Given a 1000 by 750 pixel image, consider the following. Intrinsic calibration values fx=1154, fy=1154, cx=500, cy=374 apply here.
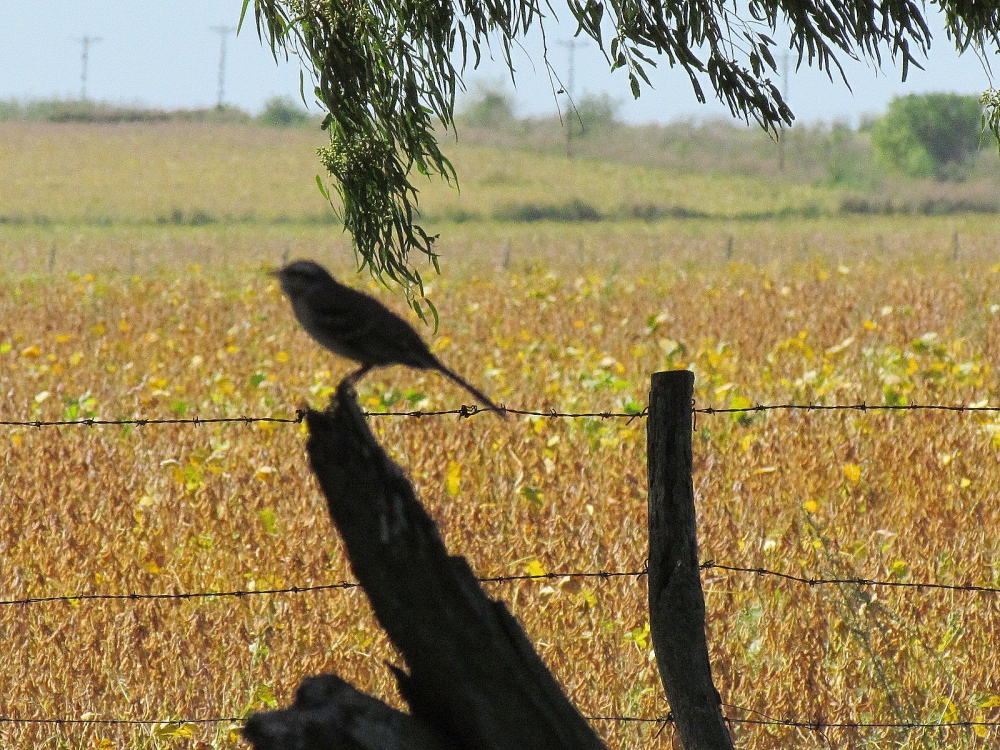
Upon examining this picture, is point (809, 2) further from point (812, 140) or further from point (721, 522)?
point (812, 140)

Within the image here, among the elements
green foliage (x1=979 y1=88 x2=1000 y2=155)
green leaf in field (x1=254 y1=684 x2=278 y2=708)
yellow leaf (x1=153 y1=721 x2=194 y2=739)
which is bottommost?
yellow leaf (x1=153 y1=721 x2=194 y2=739)

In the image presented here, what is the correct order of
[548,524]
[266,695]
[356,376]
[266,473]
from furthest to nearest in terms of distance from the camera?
1. [266,473]
2. [548,524]
3. [266,695]
4. [356,376]

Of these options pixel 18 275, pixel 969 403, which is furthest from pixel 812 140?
pixel 969 403

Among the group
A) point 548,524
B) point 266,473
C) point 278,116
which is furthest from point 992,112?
point 278,116

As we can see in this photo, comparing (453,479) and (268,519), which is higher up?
(453,479)

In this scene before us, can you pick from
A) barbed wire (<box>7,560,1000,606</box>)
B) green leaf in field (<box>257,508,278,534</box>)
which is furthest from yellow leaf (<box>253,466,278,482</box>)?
barbed wire (<box>7,560,1000,606</box>)

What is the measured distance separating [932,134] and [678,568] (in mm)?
106111

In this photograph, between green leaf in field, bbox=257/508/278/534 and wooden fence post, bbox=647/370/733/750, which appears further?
→ green leaf in field, bbox=257/508/278/534

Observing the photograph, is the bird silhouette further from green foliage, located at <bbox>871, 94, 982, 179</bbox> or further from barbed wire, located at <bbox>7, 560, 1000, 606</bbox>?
green foliage, located at <bbox>871, 94, 982, 179</bbox>

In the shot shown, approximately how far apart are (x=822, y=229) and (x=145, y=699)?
45.6m

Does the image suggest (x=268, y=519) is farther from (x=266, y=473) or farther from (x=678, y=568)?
Result: (x=678, y=568)

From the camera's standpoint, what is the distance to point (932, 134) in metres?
100

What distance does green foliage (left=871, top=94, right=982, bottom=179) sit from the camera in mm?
98562

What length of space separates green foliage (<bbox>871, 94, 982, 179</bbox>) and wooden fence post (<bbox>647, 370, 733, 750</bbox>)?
102 m
